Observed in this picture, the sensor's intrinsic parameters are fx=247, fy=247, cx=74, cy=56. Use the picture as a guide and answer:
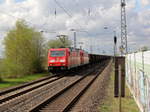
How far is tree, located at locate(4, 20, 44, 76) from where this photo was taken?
29641mm

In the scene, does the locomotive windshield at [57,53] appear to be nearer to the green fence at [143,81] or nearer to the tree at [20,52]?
the tree at [20,52]

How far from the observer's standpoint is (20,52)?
102 feet

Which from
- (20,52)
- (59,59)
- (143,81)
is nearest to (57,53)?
(59,59)

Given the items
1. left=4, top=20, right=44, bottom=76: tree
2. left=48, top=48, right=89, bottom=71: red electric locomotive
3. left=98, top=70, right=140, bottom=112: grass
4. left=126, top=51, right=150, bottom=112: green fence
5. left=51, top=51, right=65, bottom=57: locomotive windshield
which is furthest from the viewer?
left=4, top=20, right=44, bottom=76: tree

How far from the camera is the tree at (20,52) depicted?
29641 millimetres

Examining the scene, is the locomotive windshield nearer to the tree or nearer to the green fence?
the tree

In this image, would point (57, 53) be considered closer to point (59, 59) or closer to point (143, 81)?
point (59, 59)

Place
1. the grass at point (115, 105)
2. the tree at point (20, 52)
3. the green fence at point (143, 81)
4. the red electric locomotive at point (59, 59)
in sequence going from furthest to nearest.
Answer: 1. the tree at point (20, 52)
2. the red electric locomotive at point (59, 59)
3. the grass at point (115, 105)
4. the green fence at point (143, 81)

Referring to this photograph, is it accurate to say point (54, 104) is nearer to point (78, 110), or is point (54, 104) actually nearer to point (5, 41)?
point (78, 110)

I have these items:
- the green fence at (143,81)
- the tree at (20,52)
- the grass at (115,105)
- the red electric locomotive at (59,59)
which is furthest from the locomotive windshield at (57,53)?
the green fence at (143,81)

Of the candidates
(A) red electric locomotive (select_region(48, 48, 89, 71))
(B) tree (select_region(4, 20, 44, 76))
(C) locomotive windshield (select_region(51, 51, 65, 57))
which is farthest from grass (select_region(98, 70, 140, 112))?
(B) tree (select_region(4, 20, 44, 76))

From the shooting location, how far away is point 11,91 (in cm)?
1484

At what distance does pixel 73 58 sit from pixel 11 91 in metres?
15.8

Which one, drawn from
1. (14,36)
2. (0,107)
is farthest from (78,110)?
(14,36)
